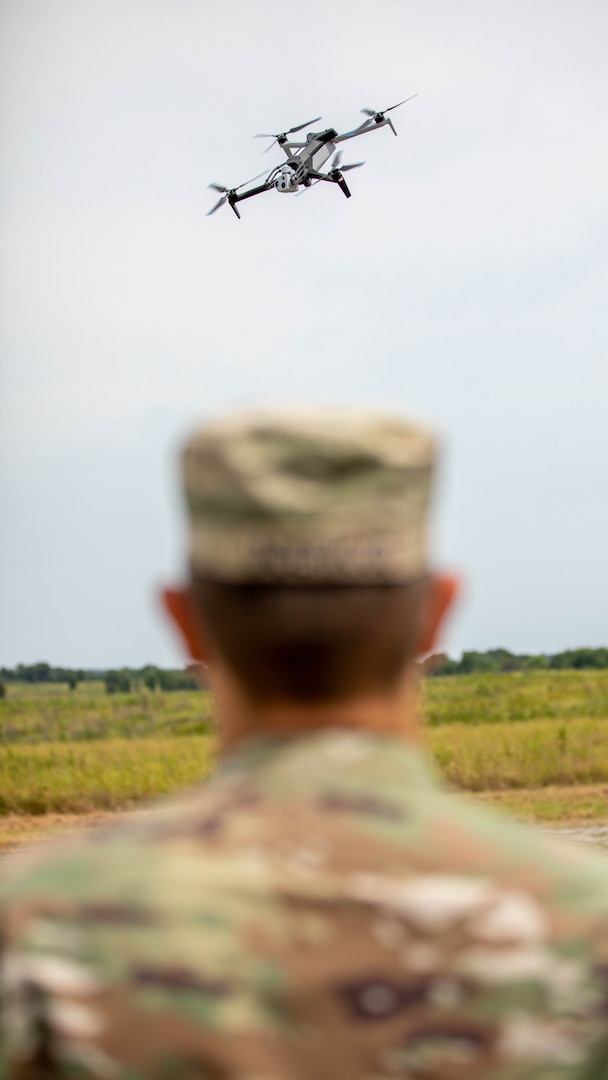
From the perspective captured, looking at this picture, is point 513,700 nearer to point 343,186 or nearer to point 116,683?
point 343,186

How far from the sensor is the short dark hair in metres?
1.72

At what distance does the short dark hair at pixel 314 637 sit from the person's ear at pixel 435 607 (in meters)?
0.06

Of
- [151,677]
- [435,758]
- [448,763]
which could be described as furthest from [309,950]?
[151,677]

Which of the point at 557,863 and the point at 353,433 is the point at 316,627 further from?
the point at 557,863

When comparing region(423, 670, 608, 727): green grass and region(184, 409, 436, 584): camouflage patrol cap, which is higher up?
region(423, 670, 608, 727): green grass

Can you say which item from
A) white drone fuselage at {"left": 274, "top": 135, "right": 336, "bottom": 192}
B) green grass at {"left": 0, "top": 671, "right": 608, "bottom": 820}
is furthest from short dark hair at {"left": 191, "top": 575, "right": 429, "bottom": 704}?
white drone fuselage at {"left": 274, "top": 135, "right": 336, "bottom": 192}

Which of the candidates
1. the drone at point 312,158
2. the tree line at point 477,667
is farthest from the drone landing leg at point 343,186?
the tree line at point 477,667

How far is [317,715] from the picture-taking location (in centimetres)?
173

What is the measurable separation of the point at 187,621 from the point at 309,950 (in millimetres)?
498

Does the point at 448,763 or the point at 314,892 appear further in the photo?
Result: the point at 448,763

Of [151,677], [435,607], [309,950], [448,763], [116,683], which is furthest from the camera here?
[151,677]

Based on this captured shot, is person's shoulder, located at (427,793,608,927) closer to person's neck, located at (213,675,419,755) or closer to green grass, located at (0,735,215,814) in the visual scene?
person's neck, located at (213,675,419,755)

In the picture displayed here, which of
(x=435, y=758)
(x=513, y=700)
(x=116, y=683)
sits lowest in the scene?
(x=435, y=758)

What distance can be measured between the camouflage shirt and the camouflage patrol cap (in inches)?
9.3
